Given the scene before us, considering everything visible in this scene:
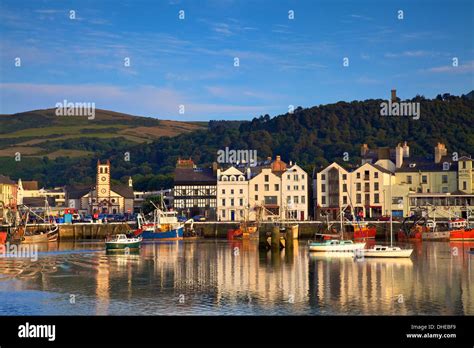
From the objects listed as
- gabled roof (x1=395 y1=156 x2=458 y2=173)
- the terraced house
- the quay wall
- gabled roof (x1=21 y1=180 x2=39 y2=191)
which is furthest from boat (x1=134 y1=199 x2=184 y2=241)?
gabled roof (x1=21 y1=180 x2=39 y2=191)

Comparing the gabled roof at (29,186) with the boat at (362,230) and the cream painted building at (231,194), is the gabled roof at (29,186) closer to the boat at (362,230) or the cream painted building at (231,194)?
the cream painted building at (231,194)

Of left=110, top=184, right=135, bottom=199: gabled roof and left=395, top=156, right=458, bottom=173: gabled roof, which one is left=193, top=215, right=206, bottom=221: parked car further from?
left=110, top=184, right=135, bottom=199: gabled roof

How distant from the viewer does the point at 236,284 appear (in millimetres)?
52906

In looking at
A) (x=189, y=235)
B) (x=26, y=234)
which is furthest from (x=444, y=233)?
(x=26, y=234)

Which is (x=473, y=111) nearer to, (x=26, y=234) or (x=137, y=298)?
(x=26, y=234)

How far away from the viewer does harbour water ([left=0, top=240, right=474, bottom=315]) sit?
43594 mm

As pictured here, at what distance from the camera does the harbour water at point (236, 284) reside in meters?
43.6

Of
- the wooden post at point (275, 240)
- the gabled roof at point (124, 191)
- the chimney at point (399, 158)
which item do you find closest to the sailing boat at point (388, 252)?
the wooden post at point (275, 240)

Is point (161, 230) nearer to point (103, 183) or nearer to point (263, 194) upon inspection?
point (263, 194)

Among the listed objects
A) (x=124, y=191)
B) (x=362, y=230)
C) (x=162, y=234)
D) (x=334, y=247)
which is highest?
(x=124, y=191)

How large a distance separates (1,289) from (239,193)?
64249 millimetres

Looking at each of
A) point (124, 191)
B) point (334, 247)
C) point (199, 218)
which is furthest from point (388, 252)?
point (124, 191)

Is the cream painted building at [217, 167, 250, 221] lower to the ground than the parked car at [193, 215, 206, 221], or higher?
higher
